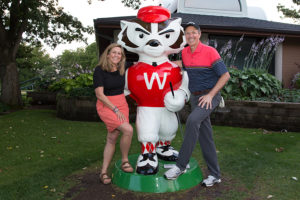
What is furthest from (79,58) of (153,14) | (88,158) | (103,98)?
(103,98)

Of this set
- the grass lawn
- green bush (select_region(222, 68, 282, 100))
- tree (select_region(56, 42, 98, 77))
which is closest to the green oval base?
the grass lawn

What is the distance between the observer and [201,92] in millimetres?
2924

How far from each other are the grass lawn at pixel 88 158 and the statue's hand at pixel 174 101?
1093mm

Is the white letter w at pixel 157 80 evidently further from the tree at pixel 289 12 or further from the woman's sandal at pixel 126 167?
the tree at pixel 289 12

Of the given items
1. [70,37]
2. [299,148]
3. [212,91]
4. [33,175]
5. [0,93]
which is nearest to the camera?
[212,91]

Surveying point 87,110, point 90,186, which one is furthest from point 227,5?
point 90,186

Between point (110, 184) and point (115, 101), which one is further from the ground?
point (115, 101)

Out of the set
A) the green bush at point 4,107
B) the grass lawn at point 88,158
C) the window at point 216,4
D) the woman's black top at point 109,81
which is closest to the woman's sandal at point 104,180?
the grass lawn at point 88,158

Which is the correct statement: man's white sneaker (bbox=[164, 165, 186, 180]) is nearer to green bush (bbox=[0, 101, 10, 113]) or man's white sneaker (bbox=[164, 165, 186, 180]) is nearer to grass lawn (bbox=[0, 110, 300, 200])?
grass lawn (bbox=[0, 110, 300, 200])

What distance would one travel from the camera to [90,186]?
3115 mm

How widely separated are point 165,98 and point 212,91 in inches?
23.1

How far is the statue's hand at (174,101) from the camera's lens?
3037 mm

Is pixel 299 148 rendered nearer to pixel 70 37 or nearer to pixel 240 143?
pixel 240 143

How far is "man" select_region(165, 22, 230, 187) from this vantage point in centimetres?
276
